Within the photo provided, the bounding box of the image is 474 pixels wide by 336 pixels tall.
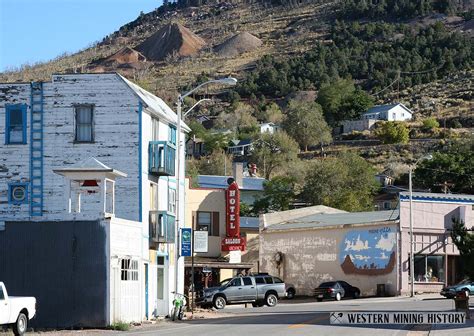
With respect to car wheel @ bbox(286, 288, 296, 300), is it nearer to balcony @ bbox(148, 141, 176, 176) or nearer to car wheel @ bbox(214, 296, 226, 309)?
A: car wheel @ bbox(214, 296, 226, 309)

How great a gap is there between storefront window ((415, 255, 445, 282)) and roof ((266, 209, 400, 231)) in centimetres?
330

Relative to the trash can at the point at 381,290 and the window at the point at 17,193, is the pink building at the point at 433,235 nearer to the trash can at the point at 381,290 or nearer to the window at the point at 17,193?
the trash can at the point at 381,290

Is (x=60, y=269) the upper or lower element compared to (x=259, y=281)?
upper

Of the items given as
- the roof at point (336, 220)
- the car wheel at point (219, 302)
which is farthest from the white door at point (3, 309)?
the roof at point (336, 220)

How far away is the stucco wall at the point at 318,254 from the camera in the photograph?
2758 inches

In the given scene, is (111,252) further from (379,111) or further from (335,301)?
(379,111)

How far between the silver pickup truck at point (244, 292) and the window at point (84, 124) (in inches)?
529

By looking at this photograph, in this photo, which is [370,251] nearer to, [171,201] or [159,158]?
[171,201]

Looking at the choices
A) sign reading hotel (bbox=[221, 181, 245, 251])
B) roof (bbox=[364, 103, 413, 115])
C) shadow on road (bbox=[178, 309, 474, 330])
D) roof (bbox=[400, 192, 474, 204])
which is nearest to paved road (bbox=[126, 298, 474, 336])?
shadow on road (bbox=[178, 309, 474, 330])

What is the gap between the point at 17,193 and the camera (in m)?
45.2

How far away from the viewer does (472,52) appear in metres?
198

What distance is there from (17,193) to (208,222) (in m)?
26.8

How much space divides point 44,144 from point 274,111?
127m

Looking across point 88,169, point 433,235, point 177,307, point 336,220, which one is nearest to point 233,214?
point 336,220
